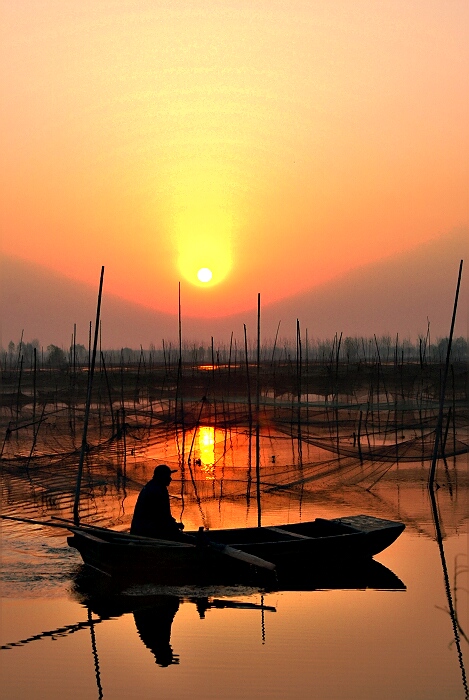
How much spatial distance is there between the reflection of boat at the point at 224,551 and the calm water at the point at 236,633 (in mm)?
223

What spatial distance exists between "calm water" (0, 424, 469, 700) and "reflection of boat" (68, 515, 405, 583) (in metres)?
0.22

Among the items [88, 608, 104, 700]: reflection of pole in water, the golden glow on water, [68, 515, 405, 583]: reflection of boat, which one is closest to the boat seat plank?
[68, 515, 405, 583]: reflection of boat

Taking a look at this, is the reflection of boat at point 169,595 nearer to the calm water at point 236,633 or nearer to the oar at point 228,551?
the calm water at point 236,633

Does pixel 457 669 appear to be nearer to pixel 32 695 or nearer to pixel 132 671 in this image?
pixel 132 671

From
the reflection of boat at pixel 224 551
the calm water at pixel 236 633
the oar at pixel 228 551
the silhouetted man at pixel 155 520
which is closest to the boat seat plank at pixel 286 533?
the reflection of boat at pixel 224 551

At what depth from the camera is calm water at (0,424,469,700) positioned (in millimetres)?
5484

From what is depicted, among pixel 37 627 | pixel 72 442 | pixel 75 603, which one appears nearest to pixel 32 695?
pixel 37 627

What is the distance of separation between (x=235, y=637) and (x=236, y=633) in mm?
90

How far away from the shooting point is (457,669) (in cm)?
581

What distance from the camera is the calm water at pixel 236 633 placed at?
548 centimetres

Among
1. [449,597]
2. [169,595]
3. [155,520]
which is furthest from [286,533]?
[449,597]

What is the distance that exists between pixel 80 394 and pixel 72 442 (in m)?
10.3

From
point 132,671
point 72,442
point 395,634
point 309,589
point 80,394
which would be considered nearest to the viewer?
point 132,671

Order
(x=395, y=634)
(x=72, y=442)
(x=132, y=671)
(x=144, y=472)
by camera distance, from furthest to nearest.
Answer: (x=72, y=442) → (x=144, y=472) → (x=395, y=634) → (x=132, y=671)
